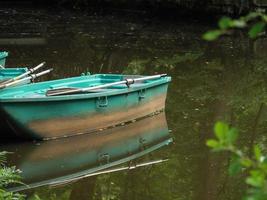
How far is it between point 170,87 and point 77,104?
171 inches

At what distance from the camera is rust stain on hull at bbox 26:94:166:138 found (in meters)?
8.71

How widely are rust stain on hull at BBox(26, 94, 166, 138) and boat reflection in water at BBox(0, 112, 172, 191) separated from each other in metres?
0.11

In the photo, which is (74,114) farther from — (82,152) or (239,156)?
(239,156)

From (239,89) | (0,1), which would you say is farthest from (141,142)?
(0,1)

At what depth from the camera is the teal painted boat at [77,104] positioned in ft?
27.7

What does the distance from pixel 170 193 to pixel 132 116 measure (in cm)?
300

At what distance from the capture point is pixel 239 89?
1287 cm

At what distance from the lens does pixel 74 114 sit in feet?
29.3

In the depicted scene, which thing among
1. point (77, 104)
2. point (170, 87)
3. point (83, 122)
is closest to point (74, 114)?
point (77, 104)

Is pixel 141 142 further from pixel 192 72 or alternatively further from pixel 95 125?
pixel 192 72

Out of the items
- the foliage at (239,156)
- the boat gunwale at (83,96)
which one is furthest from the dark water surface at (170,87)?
the foliage at (239,156)

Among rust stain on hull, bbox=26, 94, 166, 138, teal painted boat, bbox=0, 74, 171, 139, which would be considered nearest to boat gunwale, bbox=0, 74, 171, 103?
teal painted boat, bbox=0, 74, 171, 139

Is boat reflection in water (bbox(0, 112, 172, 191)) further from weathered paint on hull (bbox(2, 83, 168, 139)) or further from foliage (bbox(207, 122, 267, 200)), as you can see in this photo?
foliage (bbox(207, 122, 267, 200))

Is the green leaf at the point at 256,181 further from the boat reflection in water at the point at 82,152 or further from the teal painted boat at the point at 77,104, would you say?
the teal painted boat at the point at 77,104
